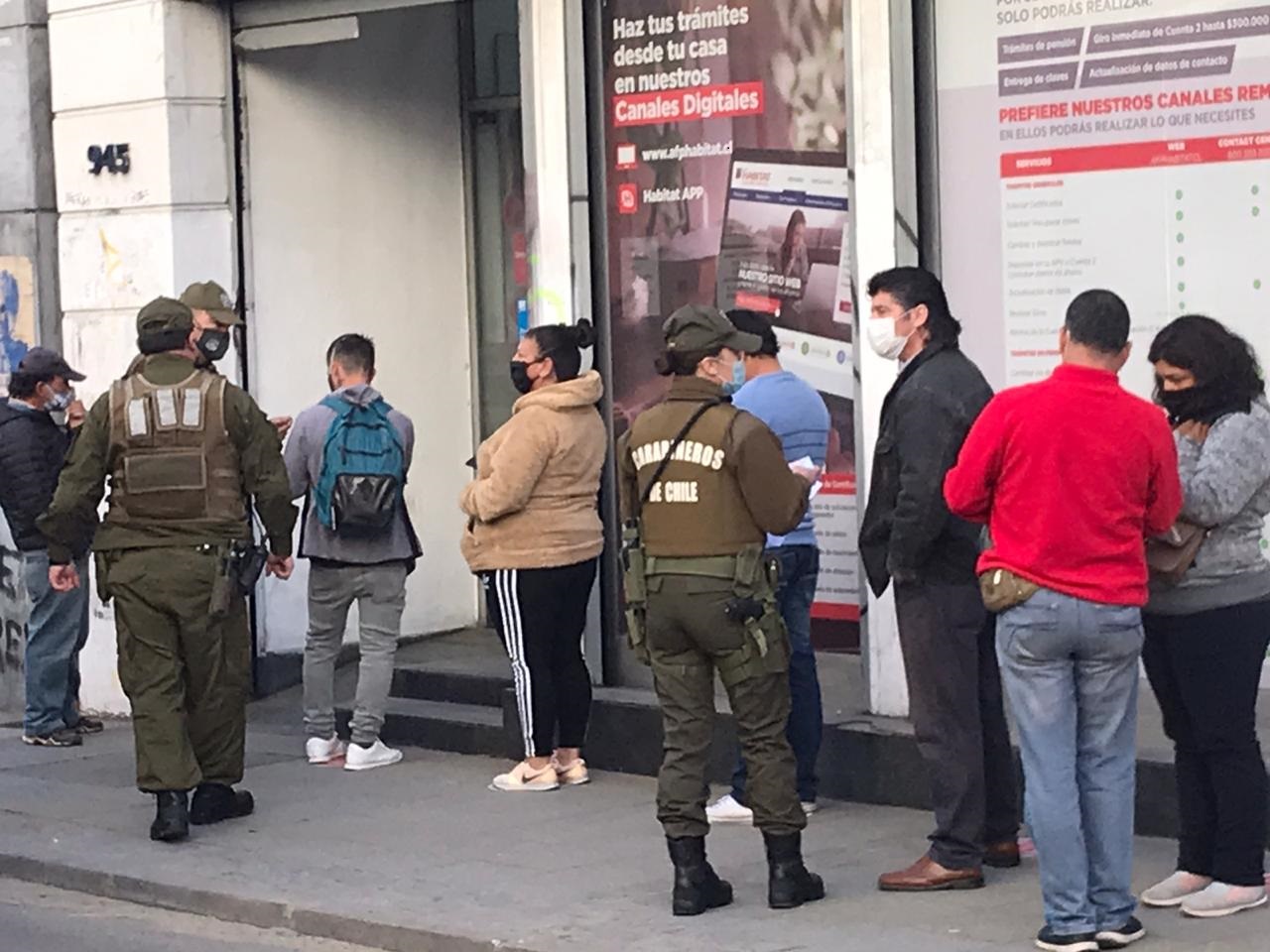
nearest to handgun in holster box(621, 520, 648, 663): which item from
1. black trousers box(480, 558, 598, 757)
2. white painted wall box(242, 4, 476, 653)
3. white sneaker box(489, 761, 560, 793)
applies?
black trousers box(480, 558, 598, 757)

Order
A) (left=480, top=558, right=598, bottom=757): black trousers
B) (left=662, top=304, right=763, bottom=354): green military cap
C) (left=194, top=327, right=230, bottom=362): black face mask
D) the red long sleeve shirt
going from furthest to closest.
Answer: (left=480, top=558, right=598, bottom=757): black trousers < (left=194, top=327, right=230, bottom=362): black face mask < (left=662, top=304, right=763, bottom=354): green military cap < the red long sleeve shirt

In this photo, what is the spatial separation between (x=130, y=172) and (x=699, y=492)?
5785mm

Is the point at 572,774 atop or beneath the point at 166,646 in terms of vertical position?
beneath

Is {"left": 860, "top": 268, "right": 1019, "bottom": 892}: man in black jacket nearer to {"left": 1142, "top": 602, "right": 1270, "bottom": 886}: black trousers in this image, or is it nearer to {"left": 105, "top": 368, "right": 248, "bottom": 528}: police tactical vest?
{"left": 1142, "top": 602, "right": 1270, "bottom": 886}: black trousers

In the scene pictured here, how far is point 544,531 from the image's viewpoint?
9.18 meters

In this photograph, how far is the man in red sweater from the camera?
20.7 ft

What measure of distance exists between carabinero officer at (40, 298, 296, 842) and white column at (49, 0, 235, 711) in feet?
9.86

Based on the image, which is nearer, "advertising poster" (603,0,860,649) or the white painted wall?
"advertising poster" (603,0,860,649)

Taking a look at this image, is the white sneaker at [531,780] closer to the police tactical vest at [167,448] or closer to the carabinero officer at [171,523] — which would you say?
the carabinero officer at [171,523]

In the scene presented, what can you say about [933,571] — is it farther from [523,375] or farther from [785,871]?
[523,375]

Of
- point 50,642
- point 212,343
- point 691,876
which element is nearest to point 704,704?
point 691,876

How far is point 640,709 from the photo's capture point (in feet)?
31.6

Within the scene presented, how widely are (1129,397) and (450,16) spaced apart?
6964 millimetres

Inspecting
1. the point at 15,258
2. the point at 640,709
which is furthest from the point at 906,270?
the point at 15,258
